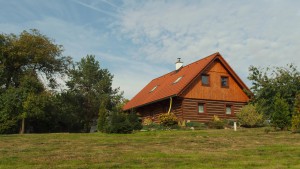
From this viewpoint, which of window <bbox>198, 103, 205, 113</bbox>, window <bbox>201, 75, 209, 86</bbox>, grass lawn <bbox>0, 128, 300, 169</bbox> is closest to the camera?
grass lawn <bbox>0, 128, 300, 169</bbox>

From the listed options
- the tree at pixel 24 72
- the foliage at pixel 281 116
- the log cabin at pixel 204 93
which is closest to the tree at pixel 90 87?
the tree at pixel 24 72

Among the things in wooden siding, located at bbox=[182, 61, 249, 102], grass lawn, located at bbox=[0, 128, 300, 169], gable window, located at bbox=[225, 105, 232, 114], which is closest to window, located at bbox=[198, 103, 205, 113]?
wooden siding, located at bbox=[182, 61, 249, 102]

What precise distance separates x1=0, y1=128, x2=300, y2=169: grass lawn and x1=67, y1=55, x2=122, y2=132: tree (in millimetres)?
36260

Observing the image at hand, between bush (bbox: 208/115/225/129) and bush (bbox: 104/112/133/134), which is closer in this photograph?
bush (bbox: 104/112/133/134)

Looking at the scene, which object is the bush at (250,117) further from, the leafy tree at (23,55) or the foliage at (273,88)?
the leafy tree at (23,55)

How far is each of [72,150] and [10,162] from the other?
3867 mm

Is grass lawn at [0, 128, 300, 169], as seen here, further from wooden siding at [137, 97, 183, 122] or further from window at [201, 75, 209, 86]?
window at [201, 75, 209, 86]

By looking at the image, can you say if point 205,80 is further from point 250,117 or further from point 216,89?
point 250,117

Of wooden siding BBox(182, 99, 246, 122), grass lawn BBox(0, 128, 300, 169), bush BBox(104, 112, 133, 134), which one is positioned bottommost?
grass lawn BBox(0, 128, 300, 169)

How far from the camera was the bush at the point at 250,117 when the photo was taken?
3216cm

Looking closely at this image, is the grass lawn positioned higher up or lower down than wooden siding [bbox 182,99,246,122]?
lower down

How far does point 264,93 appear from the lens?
1305 inches

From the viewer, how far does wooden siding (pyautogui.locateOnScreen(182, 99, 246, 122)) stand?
34.4 metres

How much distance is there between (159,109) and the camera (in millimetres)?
38312
